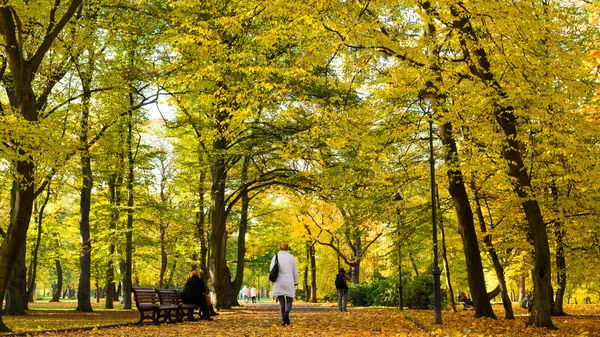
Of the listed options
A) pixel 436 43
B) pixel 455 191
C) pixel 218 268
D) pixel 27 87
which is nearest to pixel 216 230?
pixel 218 268

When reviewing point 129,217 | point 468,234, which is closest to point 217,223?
point 129,217

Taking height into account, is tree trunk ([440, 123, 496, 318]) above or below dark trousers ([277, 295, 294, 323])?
above

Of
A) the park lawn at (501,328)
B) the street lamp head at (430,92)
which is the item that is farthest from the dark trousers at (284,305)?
the street lamp head at (430,92)

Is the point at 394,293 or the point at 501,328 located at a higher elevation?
the point at 394,293

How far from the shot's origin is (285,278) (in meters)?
13.5

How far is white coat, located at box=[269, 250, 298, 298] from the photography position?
13.5 m

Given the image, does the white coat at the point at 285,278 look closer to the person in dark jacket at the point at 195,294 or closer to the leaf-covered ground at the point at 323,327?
the leaf-covered ground at the point at 323,327

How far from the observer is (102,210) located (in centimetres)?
3588

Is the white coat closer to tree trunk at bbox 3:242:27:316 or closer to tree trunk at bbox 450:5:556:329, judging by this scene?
tree trunk at bbox 450:5:556:329

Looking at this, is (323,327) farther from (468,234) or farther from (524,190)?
(468,234)

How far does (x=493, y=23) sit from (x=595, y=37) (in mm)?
11001

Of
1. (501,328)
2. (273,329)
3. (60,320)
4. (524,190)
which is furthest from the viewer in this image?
(60,320)

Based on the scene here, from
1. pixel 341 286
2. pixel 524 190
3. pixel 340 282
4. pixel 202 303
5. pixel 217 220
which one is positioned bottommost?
pixel 202 303

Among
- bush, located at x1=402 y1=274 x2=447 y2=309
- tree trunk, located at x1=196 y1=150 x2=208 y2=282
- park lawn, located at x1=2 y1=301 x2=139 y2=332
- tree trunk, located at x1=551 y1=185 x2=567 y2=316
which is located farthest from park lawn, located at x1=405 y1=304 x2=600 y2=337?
tree trunk, located at x1=196 y1=150 x2=208 y2=282
